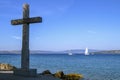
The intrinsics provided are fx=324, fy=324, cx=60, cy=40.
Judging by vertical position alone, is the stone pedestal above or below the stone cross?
below

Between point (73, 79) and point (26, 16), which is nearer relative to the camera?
point (26, 16)

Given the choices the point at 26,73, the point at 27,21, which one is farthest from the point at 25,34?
the point at 26,73

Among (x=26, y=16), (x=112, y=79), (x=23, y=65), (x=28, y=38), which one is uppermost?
(x=26, y=16)

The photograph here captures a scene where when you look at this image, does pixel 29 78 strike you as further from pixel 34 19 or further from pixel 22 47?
pixel 34 19

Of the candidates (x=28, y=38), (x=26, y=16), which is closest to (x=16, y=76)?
(x=28, y=38)

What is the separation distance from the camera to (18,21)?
797 inches

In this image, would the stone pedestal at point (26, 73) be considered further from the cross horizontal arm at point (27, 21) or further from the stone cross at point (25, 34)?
the cross horizontal arm at point (27, 21)

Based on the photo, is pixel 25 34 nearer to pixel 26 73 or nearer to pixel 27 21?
pixel 27 21

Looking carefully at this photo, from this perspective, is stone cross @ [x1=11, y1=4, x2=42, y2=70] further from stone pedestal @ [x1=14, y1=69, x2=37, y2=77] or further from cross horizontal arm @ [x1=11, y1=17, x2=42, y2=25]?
stone pedestal @ [x1=14, y1=69, x2=37, y2=77]

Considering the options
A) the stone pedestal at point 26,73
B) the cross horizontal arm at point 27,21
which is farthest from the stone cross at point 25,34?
the stone pedestal at point 26,73

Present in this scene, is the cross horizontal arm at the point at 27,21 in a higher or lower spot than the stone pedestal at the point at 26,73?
higher

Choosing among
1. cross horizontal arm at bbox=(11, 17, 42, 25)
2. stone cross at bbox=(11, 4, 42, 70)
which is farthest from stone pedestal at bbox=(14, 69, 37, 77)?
cross horizontal arm at bbox=(11, 17, 42, 25)

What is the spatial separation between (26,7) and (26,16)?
21.9 inches

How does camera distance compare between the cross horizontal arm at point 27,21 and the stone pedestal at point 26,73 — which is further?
the cross horizontal arm at point 27,21
